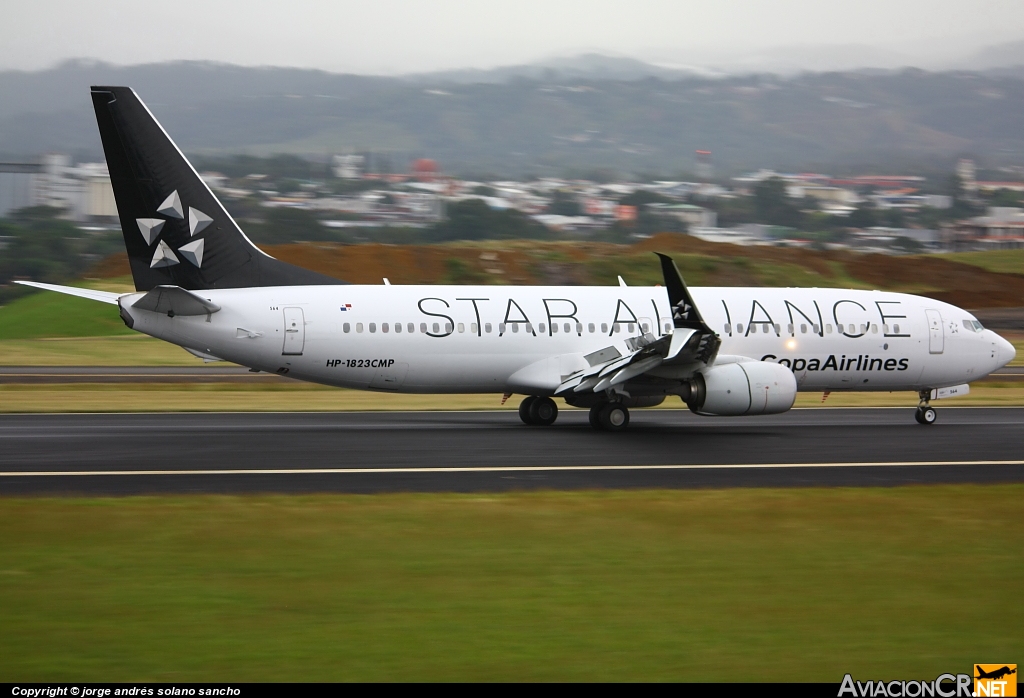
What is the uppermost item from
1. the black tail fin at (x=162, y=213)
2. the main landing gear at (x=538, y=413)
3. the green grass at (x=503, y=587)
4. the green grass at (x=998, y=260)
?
the green grass at (x=998, y=260)

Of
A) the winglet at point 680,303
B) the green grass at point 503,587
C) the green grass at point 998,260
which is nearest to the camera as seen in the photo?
the green grass at point 503,587

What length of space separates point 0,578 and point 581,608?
220 inches

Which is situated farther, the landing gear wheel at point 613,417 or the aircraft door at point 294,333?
the landing gear wheel at point 613,417

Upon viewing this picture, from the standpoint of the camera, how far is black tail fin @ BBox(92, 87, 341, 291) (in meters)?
23.8

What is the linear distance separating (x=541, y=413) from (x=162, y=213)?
31.7 feet

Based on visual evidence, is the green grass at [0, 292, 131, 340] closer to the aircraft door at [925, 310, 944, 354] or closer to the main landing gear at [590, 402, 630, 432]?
the main landing gear at [590, 402, 630, 432]

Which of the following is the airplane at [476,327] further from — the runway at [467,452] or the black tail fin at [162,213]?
the runway at [467,452]

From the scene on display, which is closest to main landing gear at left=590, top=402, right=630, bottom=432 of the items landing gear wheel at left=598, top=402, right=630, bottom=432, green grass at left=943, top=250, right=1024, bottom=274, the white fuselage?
landing gear wheel at left=598, top=402, right=630, bottom=432

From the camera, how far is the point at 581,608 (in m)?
10.2

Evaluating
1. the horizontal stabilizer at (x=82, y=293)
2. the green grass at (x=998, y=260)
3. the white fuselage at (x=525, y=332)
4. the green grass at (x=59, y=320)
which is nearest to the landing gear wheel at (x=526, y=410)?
the white fuselage at (x=525, y=332)

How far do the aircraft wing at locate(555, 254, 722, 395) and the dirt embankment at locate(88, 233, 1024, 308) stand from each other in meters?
57.8

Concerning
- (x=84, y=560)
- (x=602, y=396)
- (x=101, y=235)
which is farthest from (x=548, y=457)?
(x=101, y=235)

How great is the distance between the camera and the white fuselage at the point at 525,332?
80.4 ft

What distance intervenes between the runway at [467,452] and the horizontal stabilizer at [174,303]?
8.49 ft
